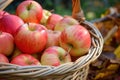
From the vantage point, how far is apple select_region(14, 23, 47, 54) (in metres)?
1.29

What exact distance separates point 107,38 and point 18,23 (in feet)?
3.09

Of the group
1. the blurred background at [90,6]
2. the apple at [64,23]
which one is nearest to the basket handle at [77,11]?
the apple at [64,23]

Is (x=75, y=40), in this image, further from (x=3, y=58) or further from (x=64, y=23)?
(x=3, y=58)

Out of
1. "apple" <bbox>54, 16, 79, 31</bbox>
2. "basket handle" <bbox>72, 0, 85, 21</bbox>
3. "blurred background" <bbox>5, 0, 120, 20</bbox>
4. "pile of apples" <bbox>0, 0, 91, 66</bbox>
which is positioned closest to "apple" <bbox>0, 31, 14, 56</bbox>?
"pile of apples" <bbox>0, 0, 91, 66</bbox>

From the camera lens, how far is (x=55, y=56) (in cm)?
127

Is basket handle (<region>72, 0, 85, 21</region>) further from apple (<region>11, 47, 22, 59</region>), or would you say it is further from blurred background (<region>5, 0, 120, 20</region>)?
blurred background (<region>5, 0, 120, 20</region>)

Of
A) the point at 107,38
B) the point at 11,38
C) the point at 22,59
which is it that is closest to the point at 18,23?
the point at 11,38

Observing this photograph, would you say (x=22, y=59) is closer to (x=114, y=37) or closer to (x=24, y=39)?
(x=24, y=39)

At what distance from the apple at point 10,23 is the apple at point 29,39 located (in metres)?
0.07

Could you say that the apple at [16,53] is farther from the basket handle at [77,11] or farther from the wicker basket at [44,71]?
the basket handle at [77,11]

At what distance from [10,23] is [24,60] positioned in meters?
0.22

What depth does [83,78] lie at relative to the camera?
1338 millimetres

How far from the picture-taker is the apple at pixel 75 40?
1.34 meters

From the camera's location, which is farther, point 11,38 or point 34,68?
point 11,38
